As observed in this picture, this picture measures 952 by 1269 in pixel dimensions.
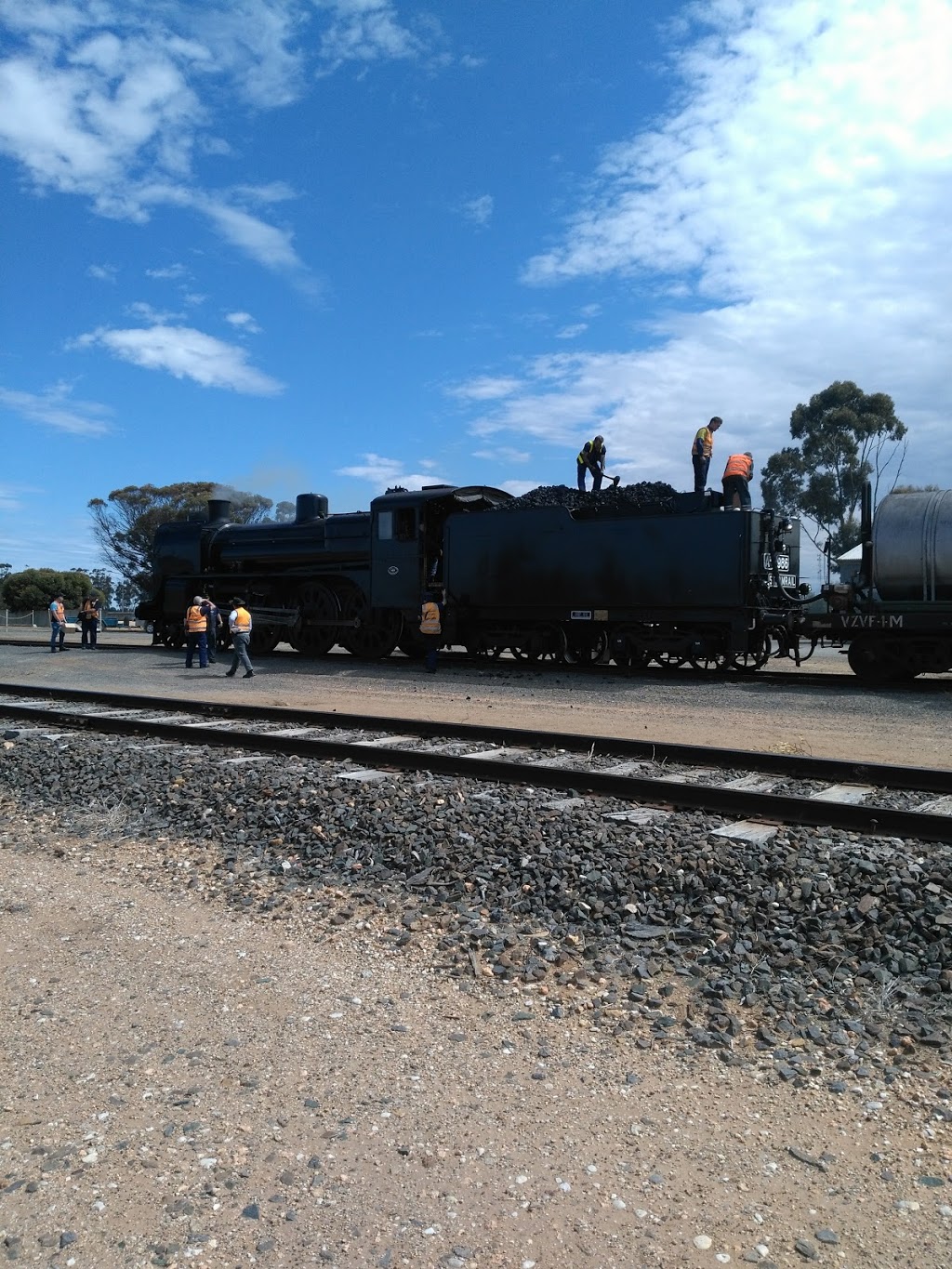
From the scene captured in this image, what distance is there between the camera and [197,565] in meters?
22.1

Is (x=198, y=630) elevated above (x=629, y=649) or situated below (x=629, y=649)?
above

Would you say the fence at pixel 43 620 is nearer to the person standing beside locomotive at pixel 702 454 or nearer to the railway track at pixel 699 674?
the railway track at pixel 699 674

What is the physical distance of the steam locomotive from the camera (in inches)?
551

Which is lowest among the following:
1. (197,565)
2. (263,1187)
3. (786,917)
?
(263,1187)

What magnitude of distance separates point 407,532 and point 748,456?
6657 mm

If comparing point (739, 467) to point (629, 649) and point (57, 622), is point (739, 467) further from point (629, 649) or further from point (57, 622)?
point (57, 622)

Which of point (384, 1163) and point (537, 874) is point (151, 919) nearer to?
point (537, 874)

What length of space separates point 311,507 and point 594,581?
310 inches

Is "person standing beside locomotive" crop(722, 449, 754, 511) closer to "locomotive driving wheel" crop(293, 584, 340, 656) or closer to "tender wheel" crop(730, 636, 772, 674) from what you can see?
"tender wheel" crop(730, 636, 772, 674)

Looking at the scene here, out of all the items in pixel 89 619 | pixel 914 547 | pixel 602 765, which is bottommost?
pixel 602 765

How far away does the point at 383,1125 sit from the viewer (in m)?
2.93

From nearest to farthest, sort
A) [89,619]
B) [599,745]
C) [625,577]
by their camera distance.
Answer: [599,745] → [625,577] → [89,619]

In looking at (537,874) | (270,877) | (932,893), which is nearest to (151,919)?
(270,877)

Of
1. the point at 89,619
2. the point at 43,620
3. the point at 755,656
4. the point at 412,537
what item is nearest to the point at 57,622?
the point at 89,619
